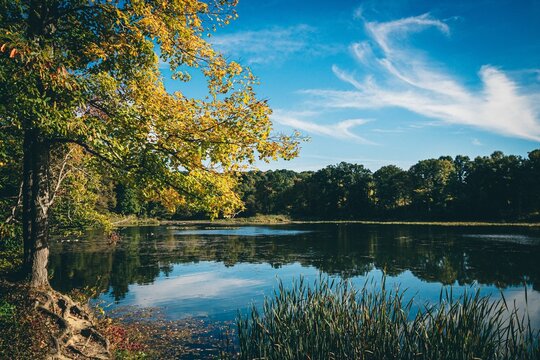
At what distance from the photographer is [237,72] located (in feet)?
30.5

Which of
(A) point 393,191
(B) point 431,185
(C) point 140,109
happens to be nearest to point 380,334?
(C) point 140,109

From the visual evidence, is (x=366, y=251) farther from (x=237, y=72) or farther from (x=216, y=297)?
(x=237, y=72)

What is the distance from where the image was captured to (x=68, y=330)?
9.48m

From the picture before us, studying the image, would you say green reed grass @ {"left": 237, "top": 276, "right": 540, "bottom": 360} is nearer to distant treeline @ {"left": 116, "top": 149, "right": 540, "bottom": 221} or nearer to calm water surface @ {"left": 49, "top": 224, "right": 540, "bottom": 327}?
calm water surface @ {"left": 49, "top": 224, "right": 540, "bottom": 327}

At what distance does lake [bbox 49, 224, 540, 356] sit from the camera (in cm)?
1808

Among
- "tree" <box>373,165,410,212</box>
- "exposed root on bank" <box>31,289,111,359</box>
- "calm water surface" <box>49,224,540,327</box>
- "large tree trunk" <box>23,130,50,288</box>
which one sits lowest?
"calm water surface" <box>49,224,540,327</box>

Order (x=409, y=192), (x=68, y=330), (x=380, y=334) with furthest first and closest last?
(x=409, y=192), (x=68, y=330), (x=380, y=334)

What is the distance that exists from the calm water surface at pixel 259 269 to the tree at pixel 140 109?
675 centimetres

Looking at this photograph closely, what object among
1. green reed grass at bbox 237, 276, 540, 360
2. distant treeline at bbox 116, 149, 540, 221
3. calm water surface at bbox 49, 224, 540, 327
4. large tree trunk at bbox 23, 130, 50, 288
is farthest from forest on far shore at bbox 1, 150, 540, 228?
green reed grass at bbox 237, 276, 540, 360

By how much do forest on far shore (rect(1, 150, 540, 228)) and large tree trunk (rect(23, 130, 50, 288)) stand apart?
42.5 m

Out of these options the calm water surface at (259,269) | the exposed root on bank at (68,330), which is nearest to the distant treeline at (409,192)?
the calm water surface at (259,269)

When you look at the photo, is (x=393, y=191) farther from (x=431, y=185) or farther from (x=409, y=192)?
(x=431, y=185)

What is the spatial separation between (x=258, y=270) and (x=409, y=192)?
78225mm

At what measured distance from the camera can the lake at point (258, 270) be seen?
1808 cm
